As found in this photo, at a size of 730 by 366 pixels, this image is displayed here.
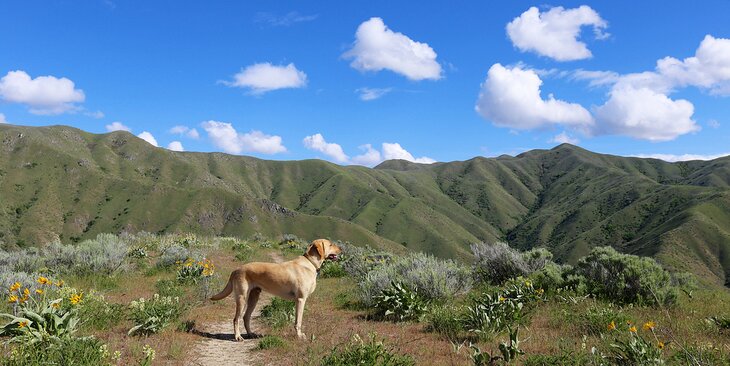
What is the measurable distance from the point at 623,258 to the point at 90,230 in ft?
539

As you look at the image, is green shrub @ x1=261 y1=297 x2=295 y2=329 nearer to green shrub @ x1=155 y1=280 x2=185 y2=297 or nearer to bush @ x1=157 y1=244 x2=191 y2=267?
green shrub @ x1=155 y1=280 x2=185 y2=297

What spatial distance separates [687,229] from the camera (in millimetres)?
130250

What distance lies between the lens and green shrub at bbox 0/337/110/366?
15.4 feet

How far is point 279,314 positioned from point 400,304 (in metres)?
2.49

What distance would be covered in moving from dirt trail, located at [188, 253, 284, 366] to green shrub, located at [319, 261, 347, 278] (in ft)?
21.8

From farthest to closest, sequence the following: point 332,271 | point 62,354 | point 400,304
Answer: point 332,271, point 400,304, point 62,354

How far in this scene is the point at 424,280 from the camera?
9.85 meters

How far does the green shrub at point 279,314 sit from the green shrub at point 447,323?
278 centimetres

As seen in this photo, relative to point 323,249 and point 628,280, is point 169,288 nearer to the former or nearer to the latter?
point 323,249

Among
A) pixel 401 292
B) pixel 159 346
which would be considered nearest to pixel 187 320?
pixel 159 346

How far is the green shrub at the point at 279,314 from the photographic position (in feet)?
28.0

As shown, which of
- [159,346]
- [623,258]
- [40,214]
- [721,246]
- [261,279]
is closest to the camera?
[159,346]

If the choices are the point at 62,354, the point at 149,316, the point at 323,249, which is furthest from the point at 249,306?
the point at 62,354

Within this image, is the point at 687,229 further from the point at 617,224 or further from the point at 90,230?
the point at 90,230
